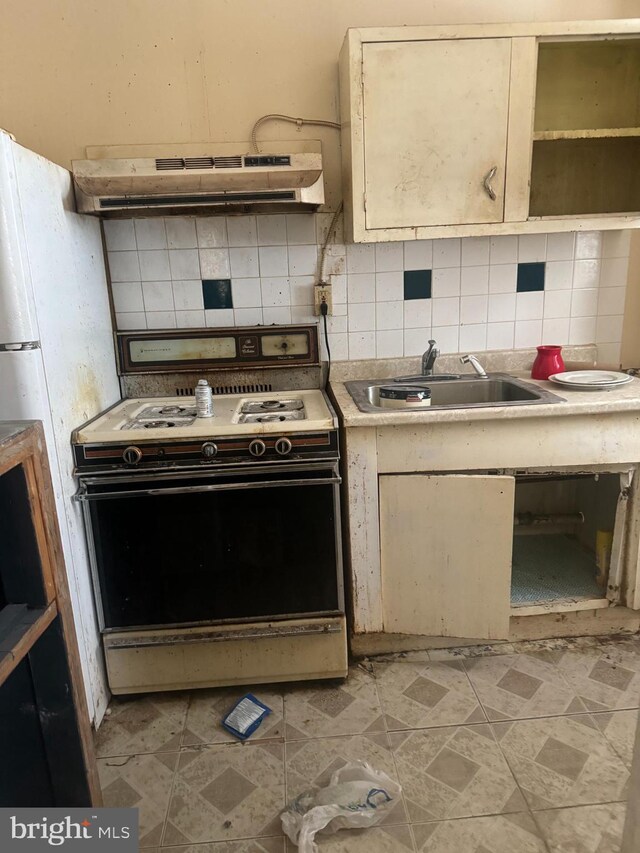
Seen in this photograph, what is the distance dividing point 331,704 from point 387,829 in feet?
1.49

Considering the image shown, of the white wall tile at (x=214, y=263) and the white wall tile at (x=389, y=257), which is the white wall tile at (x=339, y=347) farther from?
the white wall tile at (x=214, y=263)

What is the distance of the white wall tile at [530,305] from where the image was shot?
2.28 meters

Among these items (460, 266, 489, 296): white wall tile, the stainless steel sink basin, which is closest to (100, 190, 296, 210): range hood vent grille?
the stainless steel sink basin

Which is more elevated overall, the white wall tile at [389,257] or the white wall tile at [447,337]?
the white wall tile at [389,257]

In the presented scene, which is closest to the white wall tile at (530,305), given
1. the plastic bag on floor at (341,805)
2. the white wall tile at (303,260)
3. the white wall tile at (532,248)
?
the white wall tile at (532,248)

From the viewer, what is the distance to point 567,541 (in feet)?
7.97

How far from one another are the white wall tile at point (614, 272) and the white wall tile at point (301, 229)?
1178 millimetres

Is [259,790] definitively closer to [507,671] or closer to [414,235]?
[507,671]

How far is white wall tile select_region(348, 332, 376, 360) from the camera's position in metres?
2.27

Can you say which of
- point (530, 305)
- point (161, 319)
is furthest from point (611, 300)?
point (161, 319)

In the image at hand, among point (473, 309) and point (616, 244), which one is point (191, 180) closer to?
point (473, 309)

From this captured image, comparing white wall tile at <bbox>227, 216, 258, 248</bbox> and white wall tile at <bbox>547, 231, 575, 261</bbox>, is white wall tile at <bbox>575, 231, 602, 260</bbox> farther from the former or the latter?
white wall tile at <bbox>227, 216, 258, 248</bbox>

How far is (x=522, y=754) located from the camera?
1.57 m

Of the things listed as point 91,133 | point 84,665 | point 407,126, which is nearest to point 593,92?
point 407,126
